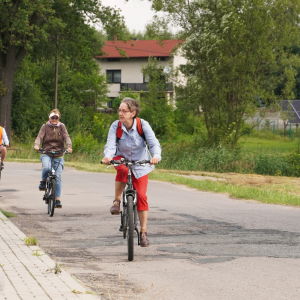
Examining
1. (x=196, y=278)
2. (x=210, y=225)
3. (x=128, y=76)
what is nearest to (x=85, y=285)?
(x=196, y=278)

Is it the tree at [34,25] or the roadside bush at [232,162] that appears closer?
the roadside bush at [232,162]

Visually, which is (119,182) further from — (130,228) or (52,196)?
(52,196)

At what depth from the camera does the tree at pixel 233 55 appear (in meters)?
28.6

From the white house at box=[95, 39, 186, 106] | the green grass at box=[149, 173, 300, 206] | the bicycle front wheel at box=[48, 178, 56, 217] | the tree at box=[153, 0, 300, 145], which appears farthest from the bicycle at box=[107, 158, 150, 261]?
the white house at box=[95, 39, 186, 106]

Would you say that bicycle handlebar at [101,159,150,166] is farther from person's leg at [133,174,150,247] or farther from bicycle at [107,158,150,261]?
person's leg at [133,174,150,247]

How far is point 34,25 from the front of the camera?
103ft

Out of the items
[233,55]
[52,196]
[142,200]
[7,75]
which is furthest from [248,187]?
[7,75]

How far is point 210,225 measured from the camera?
913cm

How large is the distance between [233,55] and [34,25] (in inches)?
428

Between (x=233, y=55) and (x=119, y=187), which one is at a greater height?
(x=233, y=55)

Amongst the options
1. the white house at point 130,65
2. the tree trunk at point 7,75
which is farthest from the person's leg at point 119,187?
the white house at point 130,65

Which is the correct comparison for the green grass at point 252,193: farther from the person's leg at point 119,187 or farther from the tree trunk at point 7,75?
the tree trunk at point 7,75

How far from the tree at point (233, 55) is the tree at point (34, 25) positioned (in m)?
5.45

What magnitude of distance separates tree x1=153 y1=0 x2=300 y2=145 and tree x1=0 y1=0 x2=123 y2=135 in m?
5.45
